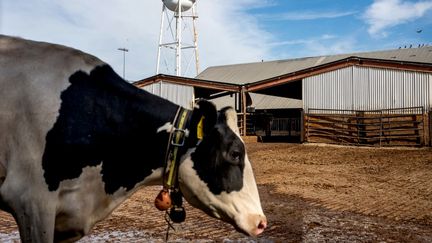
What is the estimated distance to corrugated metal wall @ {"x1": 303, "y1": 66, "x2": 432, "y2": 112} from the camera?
2172cm

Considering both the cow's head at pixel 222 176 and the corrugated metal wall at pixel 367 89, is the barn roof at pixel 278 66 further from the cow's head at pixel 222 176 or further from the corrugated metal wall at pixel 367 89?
the cow's head at pixel 222 176

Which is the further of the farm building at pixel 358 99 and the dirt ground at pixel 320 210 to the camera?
the farm building at pixel 358 99

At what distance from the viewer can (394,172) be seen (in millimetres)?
13547

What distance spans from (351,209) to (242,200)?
6.07m

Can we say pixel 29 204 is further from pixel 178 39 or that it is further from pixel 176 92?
pixel 178 39

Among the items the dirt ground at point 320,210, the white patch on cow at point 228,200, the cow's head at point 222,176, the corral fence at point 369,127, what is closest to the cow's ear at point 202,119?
the cow's head at point 222,176

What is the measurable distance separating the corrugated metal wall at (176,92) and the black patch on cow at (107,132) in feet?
81.9

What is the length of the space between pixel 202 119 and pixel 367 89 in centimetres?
2198

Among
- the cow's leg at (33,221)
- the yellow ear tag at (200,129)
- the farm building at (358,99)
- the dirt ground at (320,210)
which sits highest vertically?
the farm building at (358,99)

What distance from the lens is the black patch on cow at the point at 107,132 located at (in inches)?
104

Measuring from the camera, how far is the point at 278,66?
129 ft

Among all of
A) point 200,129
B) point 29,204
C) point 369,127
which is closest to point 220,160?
point 200,129

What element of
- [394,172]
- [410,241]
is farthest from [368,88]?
[410,241]

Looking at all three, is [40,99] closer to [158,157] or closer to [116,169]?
[116,169]
